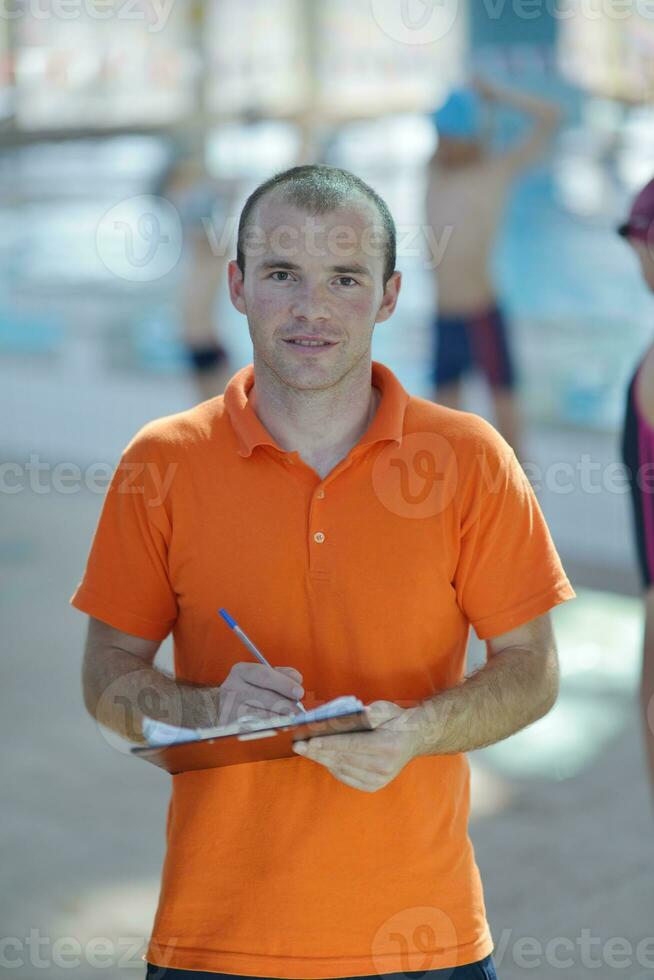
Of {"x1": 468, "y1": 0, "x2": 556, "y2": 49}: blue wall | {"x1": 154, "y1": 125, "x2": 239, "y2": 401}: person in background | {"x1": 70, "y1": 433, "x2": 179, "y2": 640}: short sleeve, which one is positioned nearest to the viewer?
{"x1": 70, "y1": 433, "x2": 179, "y2": 640}: short sleeve

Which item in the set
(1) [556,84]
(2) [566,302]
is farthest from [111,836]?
(2) [566,302]

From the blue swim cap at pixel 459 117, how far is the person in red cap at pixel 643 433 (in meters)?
3.02

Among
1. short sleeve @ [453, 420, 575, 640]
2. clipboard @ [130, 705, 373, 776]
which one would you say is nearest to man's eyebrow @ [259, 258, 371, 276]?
short sleeve @ [453, 420, 575, 640]

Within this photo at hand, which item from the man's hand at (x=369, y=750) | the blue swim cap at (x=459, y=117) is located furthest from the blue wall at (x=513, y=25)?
the man's hand at (x=369, y=750)

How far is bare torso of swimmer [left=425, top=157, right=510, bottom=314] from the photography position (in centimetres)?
545

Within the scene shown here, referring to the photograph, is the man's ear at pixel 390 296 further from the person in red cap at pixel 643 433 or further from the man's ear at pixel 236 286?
the person in red cap at pixel 643 433

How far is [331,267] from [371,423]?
20cm

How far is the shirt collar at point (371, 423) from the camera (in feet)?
5.13

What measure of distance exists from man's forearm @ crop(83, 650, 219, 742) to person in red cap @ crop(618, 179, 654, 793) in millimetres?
1182

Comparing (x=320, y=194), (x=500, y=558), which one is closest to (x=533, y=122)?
(x=320, y=194)

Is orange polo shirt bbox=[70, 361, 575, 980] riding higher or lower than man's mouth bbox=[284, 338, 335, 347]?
lower

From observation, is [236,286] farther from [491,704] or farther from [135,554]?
[491,704]

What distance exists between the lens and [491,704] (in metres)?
1.51

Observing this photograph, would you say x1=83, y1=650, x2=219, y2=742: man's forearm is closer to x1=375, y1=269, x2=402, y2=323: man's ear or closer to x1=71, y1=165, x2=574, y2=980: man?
x1=71, y1=165, x2=574, y2=980: man
